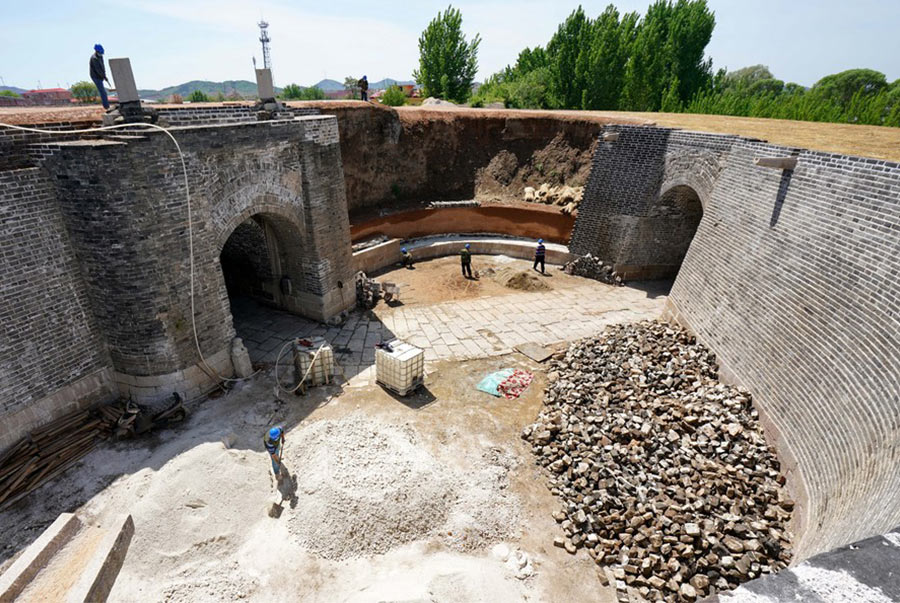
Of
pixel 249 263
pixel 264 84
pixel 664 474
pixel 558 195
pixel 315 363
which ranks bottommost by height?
pixel 664 474

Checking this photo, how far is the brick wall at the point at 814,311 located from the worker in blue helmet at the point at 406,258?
9099mm

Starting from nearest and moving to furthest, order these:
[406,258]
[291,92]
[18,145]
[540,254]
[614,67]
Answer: [18,145]
[540,254]
[406,258]
[614,67]
[291,92]

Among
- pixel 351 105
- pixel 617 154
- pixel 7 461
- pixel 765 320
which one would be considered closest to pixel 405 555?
pixel 7 461

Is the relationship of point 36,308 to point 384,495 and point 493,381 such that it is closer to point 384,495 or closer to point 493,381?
point 384,495

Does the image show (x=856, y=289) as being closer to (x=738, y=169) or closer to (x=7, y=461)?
(x=738, y=169)

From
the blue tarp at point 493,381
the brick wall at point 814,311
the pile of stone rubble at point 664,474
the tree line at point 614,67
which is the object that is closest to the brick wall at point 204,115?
the blue tarp at point 493,381

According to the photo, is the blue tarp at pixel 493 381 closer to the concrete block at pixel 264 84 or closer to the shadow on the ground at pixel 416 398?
the shadow on the ground at pixel 416 398

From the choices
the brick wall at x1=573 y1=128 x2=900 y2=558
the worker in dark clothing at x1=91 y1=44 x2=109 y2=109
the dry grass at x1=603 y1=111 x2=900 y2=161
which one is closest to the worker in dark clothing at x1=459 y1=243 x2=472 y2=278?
the brick wall at x1=573 y1=128 x2=900 y2=558

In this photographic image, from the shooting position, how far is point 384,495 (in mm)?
6824

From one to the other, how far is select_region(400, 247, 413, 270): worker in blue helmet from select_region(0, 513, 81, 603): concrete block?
13100 mm

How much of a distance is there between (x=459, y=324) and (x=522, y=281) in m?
3.85

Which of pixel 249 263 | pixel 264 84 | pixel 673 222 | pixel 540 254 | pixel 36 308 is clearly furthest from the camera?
pixel 540 254

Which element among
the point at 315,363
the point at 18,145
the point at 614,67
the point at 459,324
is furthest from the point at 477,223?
the point at 614,67

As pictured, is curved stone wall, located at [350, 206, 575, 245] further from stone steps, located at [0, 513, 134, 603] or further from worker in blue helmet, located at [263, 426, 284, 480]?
stone steps, located at [0, 513, 134, 603]
